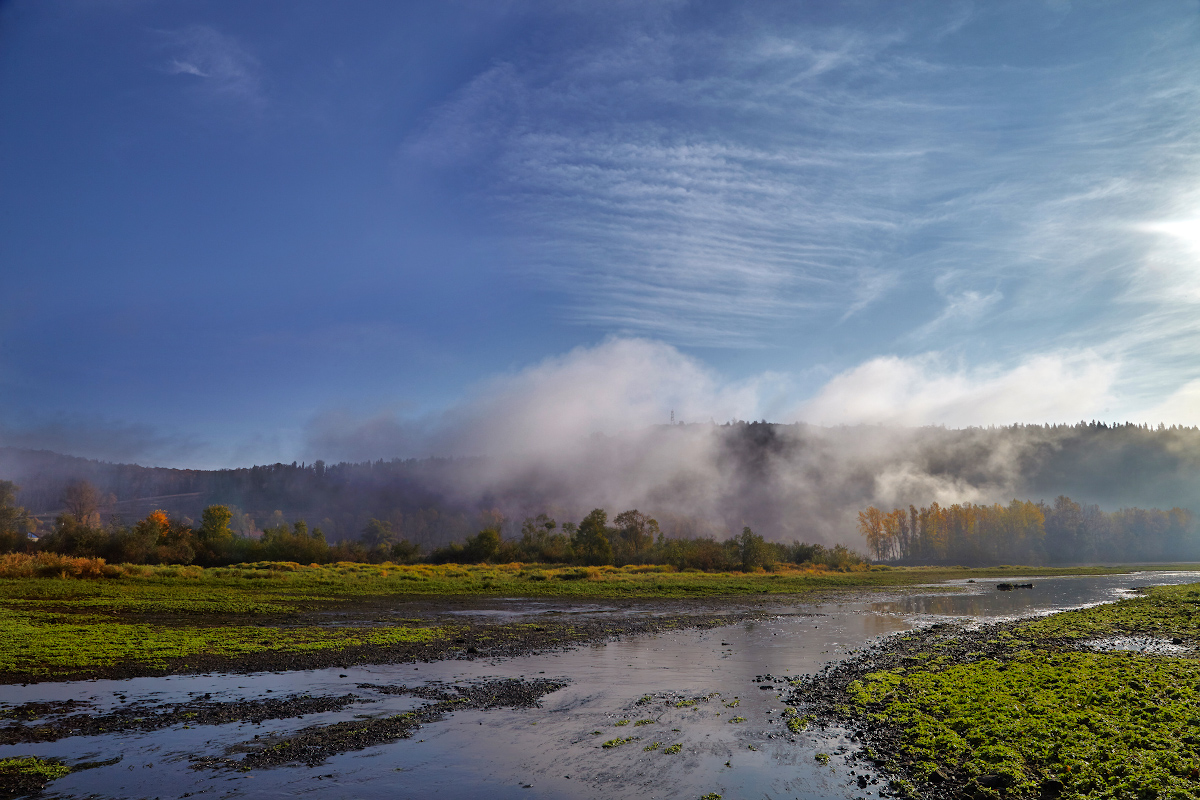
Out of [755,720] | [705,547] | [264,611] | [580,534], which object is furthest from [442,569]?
[755,720]

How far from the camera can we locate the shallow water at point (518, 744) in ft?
39.4

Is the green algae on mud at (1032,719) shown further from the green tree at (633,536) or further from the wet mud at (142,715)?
the green tree at (633,536)

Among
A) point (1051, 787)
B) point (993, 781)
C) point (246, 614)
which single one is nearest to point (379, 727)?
point (993, 781)

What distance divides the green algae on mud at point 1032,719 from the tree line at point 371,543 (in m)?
77.7

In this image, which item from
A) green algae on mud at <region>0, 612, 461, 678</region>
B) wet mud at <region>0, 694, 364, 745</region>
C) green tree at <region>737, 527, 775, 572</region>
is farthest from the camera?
green tree at <region>737, 527, 775, 572</region>

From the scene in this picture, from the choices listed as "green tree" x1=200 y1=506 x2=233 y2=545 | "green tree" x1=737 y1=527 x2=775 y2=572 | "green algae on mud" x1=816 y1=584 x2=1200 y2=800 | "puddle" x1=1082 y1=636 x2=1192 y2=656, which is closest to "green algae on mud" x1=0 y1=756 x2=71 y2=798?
"green algae on mud" x1=816 y1=584 x2=1200 y2=800

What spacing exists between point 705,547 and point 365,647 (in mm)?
79389

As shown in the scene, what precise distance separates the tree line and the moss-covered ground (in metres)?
10.9

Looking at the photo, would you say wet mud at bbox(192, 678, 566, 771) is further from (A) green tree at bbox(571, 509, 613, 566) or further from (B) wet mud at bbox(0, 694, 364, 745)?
(A) green tree at bbox(571, 509, 613, 566)

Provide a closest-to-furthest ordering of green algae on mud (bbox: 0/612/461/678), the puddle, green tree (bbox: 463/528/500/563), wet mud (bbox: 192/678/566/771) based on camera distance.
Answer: wet mud (bbox: 192/678/566/771), green algae on mud (bbox: 0/612/461/678), the puddle, green tree (bbox: 463/528/500/563)

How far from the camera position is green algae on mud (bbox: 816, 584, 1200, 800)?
38.1 feet

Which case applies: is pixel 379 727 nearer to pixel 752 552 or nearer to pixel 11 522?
pixel 752 552

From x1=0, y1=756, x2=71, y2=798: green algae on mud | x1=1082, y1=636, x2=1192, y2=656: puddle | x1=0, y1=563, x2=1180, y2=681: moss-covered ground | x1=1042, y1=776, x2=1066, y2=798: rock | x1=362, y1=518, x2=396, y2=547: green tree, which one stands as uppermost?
x1=1042, y1=776, x2=1066, y2=798: rock

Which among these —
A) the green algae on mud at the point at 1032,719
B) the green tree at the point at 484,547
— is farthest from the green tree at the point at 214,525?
the green algae on mud at the point at 1032,719
